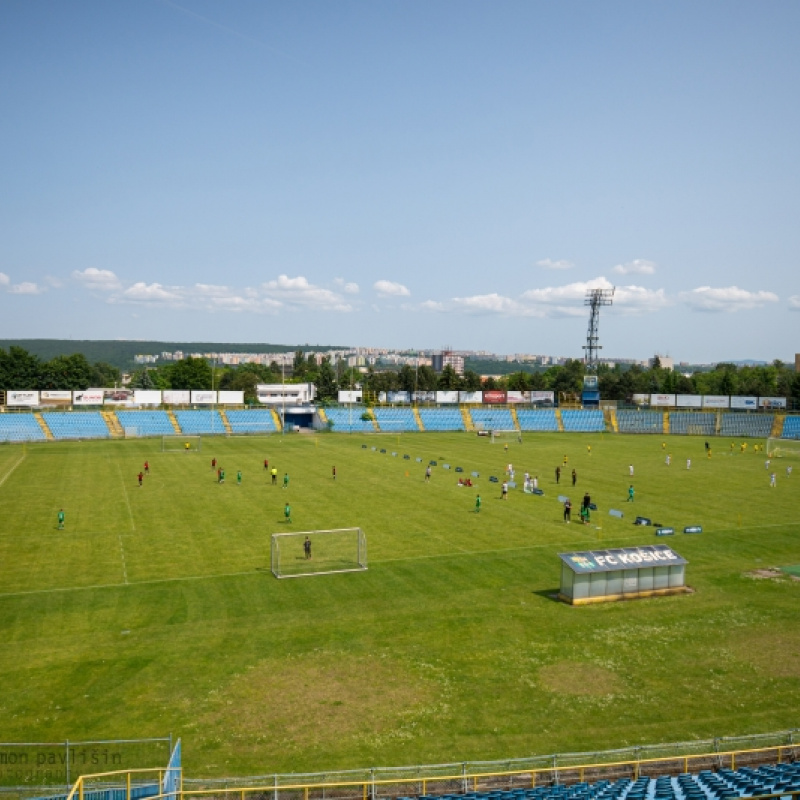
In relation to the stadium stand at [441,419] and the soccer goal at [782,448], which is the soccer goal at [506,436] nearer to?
the stadium stand at [441,419]

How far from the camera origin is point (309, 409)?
10638 centimetres

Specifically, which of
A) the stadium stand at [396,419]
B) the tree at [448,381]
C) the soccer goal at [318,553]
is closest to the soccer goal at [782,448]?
the stadium stand at [396,419]

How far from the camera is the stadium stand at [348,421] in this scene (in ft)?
336

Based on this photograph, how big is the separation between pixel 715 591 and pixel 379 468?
37.8m

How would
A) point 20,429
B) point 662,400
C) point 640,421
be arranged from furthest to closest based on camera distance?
point 662,400, point 640,421, point 20,429

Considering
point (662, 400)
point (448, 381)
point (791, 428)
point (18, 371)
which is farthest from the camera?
point (448, 381)

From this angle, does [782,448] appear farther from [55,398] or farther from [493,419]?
[55,398]

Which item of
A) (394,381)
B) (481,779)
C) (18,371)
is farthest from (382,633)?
(394,381)

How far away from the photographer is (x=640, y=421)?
363 ft

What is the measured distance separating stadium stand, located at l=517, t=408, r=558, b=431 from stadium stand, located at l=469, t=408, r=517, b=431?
5.51 ft

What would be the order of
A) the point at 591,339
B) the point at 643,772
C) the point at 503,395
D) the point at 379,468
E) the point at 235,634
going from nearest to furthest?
the point at 643,772
the point at 235,634
the point at 379,468
the point at 503,395
the point at 591,339

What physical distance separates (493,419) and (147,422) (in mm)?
50973

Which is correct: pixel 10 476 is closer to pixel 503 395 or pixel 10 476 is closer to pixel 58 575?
pixel 58 575

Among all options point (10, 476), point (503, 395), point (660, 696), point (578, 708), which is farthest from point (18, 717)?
point (503, 395)
